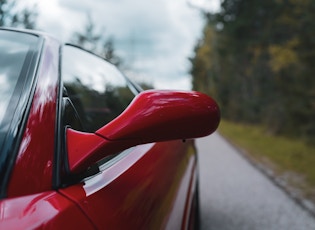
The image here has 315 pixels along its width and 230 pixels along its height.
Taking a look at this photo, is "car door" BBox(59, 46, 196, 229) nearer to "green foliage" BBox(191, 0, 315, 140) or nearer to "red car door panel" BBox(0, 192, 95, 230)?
"red car door panel" BBox(0, 192, 95, 230)

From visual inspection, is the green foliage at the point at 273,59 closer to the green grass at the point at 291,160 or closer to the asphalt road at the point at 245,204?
the green grass at the point at 291,160

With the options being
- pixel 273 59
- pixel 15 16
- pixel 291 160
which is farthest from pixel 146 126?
pixel 273 59

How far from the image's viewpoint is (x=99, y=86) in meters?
2.83

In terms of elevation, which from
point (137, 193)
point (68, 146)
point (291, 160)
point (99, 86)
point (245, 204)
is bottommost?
point (291, 160)

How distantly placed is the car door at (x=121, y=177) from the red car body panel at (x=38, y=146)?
0.25ft

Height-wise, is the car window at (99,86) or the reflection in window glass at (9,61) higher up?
the reflection in window glass at (9,61)

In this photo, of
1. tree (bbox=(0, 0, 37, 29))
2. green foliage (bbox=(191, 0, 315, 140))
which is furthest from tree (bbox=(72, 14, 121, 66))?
tree (bbox=(0, 0, 37, 29))

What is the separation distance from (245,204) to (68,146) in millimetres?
4869

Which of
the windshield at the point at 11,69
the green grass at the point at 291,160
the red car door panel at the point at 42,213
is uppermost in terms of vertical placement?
the windshield at the point at 11,69

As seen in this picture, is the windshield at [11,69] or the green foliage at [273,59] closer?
the windshield at [11,69]

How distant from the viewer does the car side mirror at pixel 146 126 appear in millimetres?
1227

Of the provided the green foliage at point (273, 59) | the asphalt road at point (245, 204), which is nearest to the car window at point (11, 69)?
the asphalt road at point (245, 204)

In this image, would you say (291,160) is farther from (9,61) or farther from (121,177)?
(9,61)

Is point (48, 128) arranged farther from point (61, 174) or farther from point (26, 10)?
point (26, 10)
